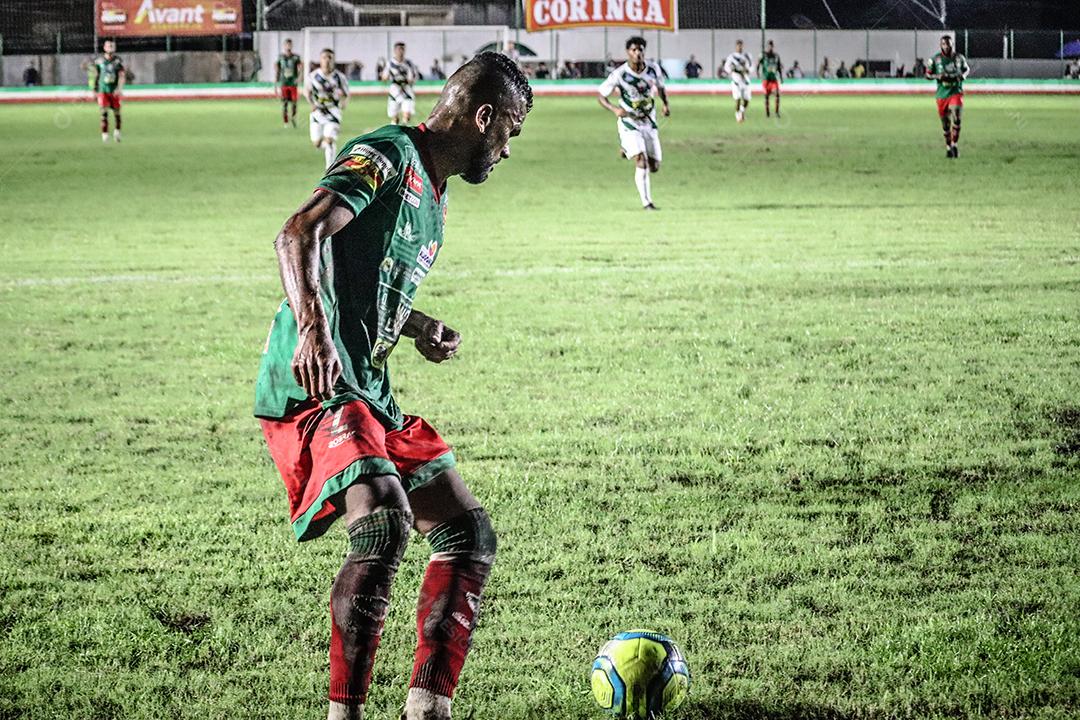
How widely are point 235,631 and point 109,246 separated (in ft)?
33.7

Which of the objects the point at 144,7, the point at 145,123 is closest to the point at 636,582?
the point at 145,123

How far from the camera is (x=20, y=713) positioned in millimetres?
3520

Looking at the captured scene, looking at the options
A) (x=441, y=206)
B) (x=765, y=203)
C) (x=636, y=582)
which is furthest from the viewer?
(x=765, y=203)

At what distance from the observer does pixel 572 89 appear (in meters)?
46.9

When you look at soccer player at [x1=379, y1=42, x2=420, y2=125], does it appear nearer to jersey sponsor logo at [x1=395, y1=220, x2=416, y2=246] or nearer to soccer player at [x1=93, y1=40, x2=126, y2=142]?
soccer player at [x1=93, y1=40, x2=126, y2=142]

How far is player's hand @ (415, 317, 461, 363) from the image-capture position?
372cm

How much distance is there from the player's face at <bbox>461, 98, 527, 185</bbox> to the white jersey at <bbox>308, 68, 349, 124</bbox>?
1908cm

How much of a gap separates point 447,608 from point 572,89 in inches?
1764

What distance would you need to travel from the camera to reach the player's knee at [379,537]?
9.59 feet

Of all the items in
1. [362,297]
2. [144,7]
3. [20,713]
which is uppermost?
[144,7]

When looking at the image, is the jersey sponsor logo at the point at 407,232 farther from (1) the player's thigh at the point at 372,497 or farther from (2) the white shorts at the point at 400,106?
(2) the white shorts at the point at 400,106

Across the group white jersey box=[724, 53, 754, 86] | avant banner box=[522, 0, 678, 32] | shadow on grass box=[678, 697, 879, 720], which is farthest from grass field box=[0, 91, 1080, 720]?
avant banner box=[522, 0, 678, 32]

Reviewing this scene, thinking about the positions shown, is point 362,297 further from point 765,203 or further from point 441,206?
point 765,203

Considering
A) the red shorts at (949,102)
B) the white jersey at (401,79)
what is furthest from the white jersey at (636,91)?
the white jersey at (401,79)
